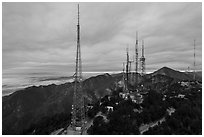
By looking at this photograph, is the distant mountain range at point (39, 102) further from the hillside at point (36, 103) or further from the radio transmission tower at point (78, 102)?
the radio transmission tower at point (78, 102)

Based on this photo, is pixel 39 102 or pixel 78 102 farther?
pixel 39 102

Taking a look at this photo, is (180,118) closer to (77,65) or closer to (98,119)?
(98,119)

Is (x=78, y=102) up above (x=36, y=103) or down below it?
above

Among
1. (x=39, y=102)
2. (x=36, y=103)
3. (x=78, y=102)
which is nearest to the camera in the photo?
(x=78, y=102)

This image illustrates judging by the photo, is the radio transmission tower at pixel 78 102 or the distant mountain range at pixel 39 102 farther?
the distant mountain range at pixel 39 102

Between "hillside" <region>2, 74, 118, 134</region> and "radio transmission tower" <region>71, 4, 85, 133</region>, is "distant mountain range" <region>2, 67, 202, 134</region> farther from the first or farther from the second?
"radio transmission tower" <region>71, 4, 85, 133</region>

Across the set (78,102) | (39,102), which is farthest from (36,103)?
(78,102)

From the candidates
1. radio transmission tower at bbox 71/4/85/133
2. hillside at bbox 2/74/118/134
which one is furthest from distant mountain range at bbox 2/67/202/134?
radio transmission tower at bbox 71/4/85/133

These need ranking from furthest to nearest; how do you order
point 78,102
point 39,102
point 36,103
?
point 39,102 → point 36,103 → point 78,102

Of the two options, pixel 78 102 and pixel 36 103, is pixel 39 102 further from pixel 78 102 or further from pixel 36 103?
pixel 78 102

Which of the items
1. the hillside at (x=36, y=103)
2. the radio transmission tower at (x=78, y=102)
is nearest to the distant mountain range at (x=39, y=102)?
the hillside at (x=36, y=103)

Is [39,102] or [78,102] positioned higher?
[78,102]
